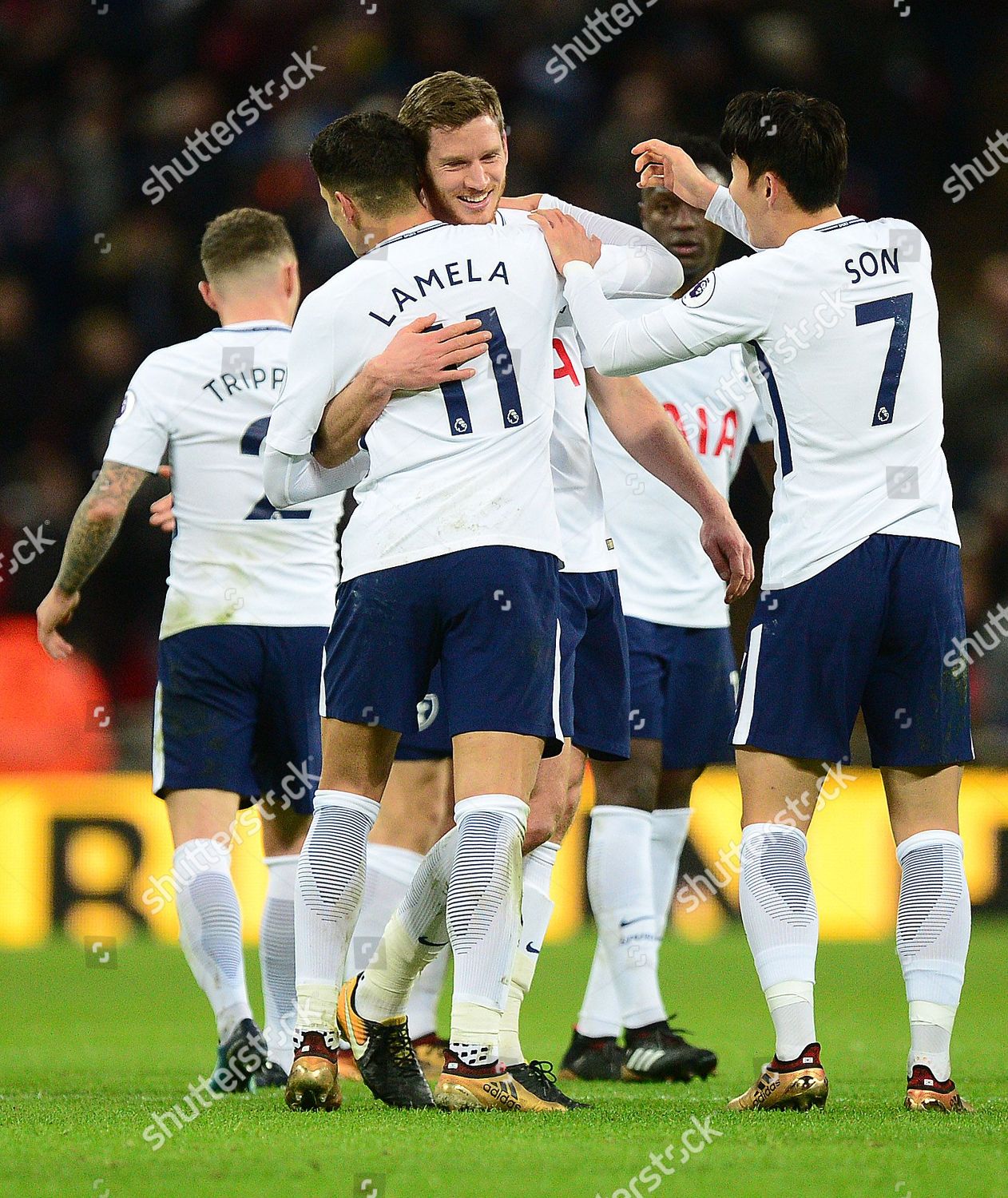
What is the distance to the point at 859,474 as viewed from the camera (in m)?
3.94

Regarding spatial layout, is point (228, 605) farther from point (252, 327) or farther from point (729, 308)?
point (729, 308)

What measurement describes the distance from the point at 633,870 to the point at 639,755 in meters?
0.35

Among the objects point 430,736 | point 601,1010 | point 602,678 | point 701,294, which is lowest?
point 601,1010

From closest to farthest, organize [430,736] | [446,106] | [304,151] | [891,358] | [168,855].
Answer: [891,358] < [446,106] < [430,736] < [168,855] < [304,151]

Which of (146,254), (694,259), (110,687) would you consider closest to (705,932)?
(110,687)

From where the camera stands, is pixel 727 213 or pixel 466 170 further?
pixel 727 213

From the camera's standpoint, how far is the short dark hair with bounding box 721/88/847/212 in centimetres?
398

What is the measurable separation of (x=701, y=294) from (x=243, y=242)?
5.81 feet

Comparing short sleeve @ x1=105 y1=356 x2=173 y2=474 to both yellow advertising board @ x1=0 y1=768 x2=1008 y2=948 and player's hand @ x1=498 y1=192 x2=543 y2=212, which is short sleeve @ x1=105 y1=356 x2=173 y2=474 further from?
yellow advertising board @ x1=0 y1=768 x2=1008 y2=948

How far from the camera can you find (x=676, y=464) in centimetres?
444

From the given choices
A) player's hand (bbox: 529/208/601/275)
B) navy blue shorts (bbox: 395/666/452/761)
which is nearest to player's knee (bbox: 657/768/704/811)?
navy blue shorts (bbox: 395/666/452/761)

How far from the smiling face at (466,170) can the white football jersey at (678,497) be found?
1481mm

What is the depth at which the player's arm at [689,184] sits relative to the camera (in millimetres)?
4352

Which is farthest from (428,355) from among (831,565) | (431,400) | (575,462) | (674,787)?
(674,787)
